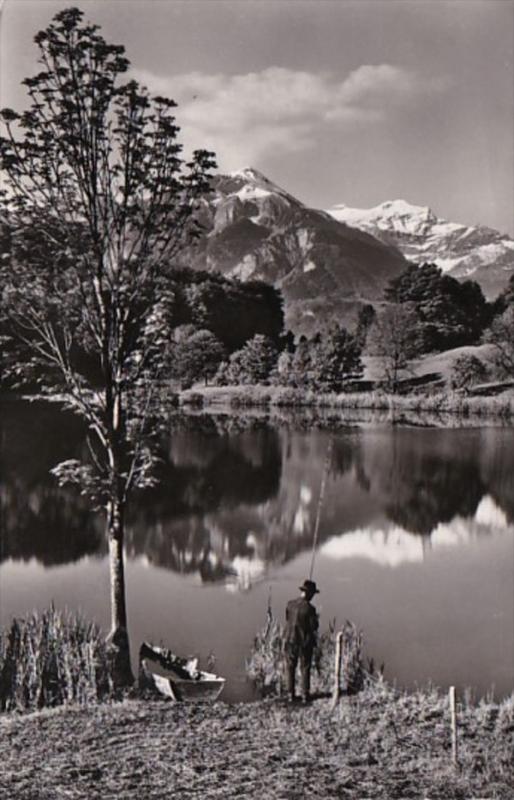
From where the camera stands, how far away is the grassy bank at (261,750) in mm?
7137

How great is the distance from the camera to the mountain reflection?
16.9m

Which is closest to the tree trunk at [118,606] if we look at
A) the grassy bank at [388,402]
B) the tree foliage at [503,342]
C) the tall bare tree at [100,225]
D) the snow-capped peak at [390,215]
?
the tall bare tree at [100,225]

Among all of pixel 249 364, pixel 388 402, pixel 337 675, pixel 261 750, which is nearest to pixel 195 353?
pixel 249 364

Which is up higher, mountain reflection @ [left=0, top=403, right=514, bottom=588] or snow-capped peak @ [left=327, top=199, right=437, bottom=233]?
snow-capped peak @ [left=327, top=199, right=437, bottom=233]

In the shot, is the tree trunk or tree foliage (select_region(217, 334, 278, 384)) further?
tree foliage (select_region(217, 334, 278, 384))

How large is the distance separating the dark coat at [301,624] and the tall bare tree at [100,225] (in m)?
2.51

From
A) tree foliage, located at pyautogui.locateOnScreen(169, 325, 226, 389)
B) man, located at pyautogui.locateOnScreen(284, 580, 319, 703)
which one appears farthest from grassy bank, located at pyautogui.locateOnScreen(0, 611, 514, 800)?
tree foliage, located at pyautogui.locateOnScreen(169, 325, 226, 389)

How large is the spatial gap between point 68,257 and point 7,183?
1360 millimetres

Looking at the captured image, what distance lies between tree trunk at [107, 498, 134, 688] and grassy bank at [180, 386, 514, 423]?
2396cm

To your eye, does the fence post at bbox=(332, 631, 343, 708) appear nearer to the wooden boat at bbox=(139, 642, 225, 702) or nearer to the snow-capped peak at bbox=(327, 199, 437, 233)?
the wooden boat at bbox=(139, 642, 225, 702)

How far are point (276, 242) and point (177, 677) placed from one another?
53.2 ft

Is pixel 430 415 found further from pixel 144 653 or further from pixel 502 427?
pixel 144 653

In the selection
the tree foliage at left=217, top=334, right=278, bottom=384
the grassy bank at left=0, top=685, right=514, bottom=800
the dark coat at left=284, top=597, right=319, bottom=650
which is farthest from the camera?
the tree foliage at left=217, top=334, right=278, bottom=384

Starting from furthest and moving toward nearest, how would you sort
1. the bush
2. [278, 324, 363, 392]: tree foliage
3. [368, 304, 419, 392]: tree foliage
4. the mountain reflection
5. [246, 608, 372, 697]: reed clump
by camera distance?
[368, 304, 419, 392]: tree foliage < the bush < [278, 324, 363, 392]: tree foliage < the mountain reflection < [246, 608, 372, 697]: reed clump
